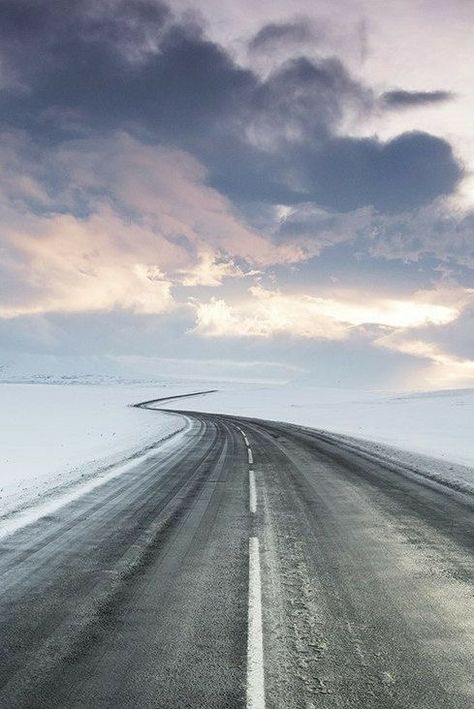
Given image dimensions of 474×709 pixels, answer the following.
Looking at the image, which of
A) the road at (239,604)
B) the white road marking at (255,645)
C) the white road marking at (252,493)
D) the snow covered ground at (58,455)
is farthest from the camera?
the snow covered ground at (58,455)

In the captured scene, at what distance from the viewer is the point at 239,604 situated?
5.12m

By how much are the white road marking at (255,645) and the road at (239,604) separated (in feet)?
0.05

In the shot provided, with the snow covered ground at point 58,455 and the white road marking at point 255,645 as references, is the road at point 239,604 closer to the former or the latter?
the white road marking at point 255,645

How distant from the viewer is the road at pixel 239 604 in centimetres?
367

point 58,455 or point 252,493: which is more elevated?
point 252,493

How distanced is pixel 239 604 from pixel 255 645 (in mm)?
885

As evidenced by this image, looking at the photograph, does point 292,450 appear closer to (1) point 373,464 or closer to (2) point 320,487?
(1) point 373,464

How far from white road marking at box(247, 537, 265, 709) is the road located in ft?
0.05

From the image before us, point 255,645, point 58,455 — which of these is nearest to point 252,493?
point 255,645

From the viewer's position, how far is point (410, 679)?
3.79m

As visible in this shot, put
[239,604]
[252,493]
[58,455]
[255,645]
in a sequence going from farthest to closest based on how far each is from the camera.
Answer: [58,455], [252,493], [239,604], [255,645]

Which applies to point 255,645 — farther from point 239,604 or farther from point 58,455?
point 58,455

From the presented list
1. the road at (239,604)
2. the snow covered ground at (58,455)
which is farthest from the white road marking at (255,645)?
the snow covered ground at (58,455)

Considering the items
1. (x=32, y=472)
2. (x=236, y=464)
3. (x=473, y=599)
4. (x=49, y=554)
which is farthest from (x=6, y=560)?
(x=236, y=464)
